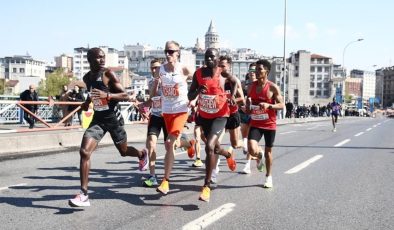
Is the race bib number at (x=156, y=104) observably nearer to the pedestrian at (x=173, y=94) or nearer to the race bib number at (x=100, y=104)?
the pedestrian at (x=173, y=94)

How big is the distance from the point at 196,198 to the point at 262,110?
1642mm

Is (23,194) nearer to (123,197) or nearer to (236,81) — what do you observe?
(123,197)

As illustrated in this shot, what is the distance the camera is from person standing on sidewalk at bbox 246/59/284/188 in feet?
22.7

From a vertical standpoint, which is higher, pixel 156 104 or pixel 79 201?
pixel 156 104

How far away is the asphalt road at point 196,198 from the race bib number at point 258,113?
1017 mm

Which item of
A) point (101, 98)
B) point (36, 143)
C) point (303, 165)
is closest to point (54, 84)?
point (36, 143)

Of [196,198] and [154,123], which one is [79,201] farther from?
[154,123]

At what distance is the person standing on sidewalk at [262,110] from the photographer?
6.91m

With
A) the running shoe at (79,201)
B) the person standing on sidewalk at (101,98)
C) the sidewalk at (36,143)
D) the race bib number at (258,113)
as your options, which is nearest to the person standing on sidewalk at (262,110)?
the race bib number at (258,113)

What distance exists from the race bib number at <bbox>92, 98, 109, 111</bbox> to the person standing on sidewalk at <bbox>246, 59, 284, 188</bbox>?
7.17 ft

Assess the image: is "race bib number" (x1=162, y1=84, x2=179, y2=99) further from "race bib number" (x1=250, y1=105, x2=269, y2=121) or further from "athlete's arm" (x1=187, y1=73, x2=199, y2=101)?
"race bib number" (x1=250, y1=105, x2=269, y2=121)

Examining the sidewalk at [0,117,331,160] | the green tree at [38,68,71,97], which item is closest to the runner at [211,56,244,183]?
the sidewalk at [0,117,331,160]

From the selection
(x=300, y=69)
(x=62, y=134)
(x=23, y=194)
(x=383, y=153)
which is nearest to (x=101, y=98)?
(x=23, y=194)

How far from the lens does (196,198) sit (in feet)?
20.1
